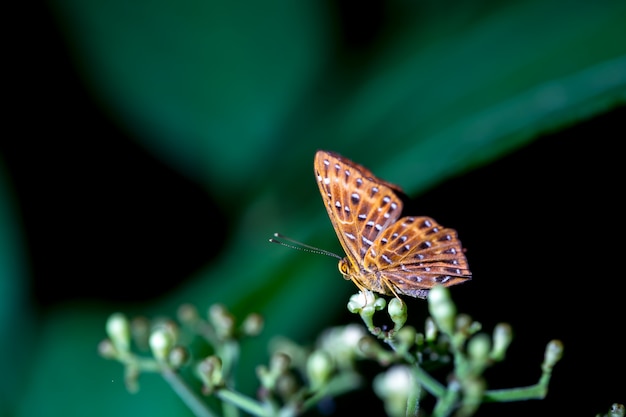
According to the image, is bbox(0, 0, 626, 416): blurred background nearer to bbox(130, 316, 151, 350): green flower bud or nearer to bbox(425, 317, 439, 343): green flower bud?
bbox(130, 316, 151, 350): green flower bud

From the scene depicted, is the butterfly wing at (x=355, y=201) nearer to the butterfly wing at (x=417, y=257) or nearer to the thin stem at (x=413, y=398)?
the butterfly wing at (x=417, y=257)

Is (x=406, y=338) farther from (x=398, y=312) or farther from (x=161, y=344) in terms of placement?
(x=161, y=344)

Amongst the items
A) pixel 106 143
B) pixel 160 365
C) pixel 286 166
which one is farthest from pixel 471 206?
pixel 106 143

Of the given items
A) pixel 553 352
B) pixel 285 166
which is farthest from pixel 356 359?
pixel 285 166

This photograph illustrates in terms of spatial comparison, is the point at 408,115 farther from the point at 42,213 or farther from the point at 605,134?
the point at 42,213

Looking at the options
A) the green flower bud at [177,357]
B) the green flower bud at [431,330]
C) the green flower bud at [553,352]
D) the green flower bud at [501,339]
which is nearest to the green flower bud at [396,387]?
the green flower bud at [431,330]
